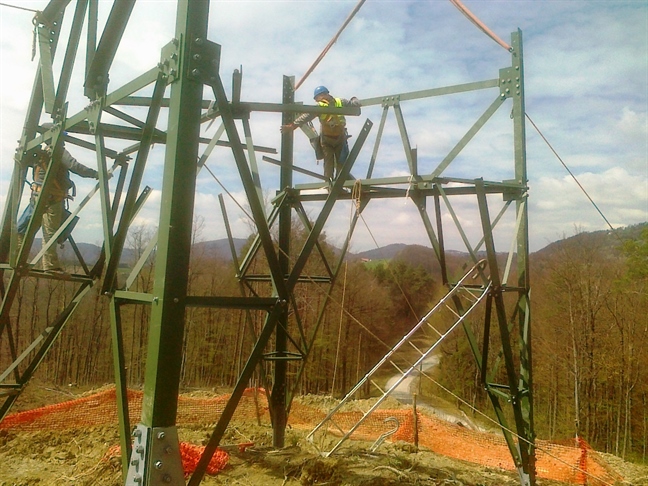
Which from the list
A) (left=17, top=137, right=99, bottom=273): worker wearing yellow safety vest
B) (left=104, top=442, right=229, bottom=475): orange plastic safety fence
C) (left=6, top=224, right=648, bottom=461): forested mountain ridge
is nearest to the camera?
(left=17, top=137, right=99, bottom=273): worker wearing yellow safety vest

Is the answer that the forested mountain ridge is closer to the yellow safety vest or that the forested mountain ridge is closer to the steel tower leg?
the yellow safety vest

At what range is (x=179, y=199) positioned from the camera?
370 centimetres

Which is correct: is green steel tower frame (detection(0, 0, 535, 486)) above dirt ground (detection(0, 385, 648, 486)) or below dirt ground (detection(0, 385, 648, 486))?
above

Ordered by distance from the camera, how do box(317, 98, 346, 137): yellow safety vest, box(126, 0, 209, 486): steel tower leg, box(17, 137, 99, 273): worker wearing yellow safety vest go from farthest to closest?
box(317, 98, 346, 137): yellow safety vest → box(17, 137, 99, 273): worker wearing yellow safety vest → box(126, 0, 209, 486): steel tower leg

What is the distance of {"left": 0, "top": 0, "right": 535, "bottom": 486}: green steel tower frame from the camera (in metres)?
3.69

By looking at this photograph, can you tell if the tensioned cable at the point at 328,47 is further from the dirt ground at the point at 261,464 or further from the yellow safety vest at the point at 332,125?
the dirt ground at the point at 261,464

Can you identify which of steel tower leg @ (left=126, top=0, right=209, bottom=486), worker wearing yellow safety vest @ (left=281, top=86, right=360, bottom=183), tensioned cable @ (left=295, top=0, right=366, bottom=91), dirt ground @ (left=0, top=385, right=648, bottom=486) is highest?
tensioned cable @ (left=295, top=0, right=366, bottom=91)

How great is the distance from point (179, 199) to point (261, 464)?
5757mm

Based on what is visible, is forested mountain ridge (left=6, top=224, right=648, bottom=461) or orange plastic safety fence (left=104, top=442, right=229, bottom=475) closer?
orange plastic safety fence (left=104, top=442, right=229, bottom=475)

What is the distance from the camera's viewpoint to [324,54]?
30.8ft

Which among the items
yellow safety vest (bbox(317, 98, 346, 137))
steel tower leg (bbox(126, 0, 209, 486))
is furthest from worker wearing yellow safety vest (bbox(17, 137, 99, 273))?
steel tower leg (bbox(126, 0, 209, 486))

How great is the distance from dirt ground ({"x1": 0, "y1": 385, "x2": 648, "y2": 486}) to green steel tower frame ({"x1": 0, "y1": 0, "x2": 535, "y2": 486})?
1.11 meters

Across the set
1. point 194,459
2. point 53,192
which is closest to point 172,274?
point 53,192

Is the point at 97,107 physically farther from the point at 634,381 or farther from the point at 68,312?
the point at 634,381
